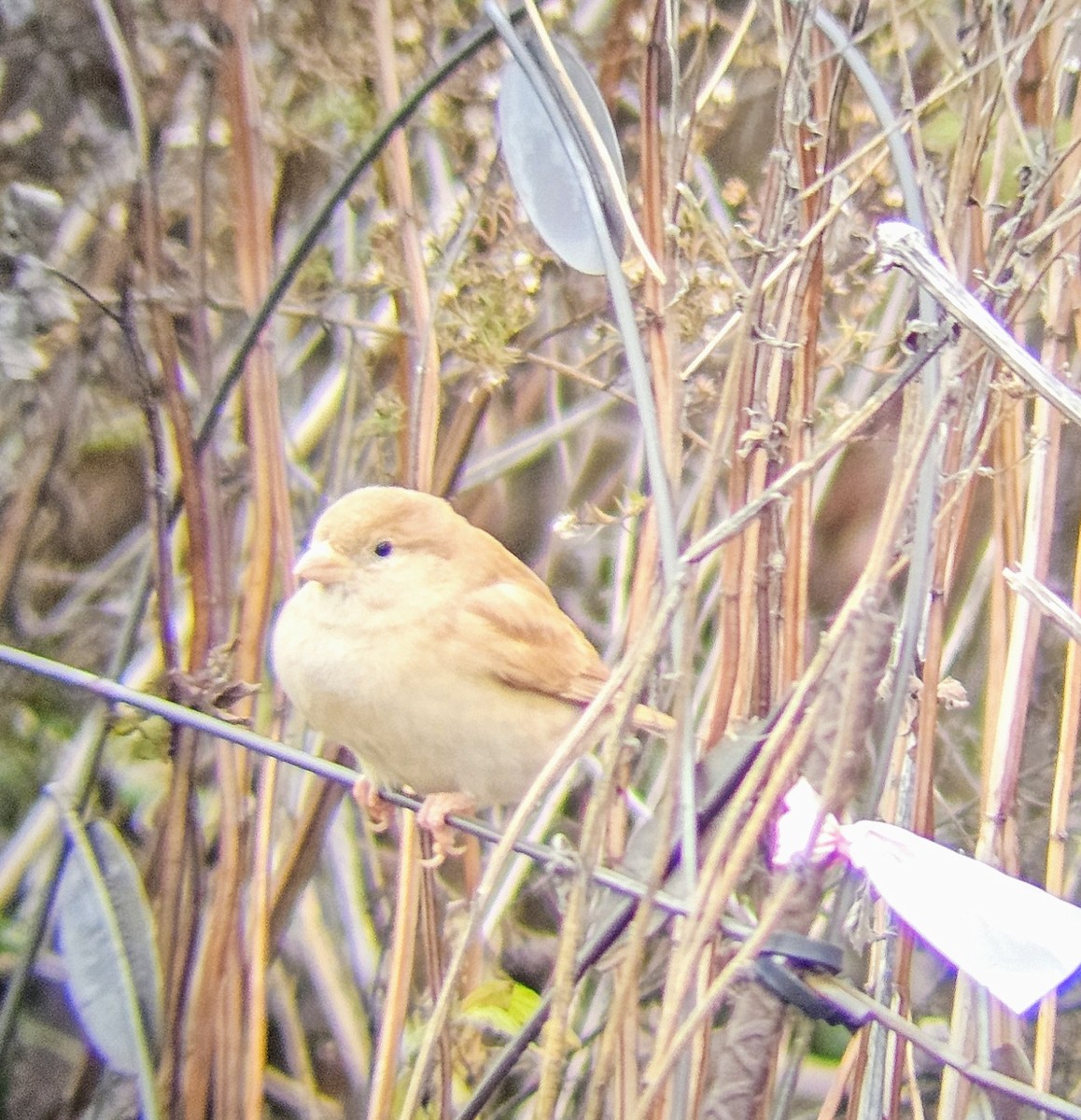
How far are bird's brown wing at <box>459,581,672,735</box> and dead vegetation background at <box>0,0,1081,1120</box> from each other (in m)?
0.08

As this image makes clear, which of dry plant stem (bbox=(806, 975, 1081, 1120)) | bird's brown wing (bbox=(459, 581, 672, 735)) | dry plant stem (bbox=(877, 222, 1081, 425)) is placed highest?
dry plant stem (bbox=(877, 222, 1081, 425))

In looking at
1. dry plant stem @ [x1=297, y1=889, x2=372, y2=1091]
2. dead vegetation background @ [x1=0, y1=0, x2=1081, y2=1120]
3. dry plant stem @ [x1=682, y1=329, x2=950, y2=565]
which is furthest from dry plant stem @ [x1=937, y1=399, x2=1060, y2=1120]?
dry plant stem @ [x1=297, y1=889, x2=372, y2=1091]

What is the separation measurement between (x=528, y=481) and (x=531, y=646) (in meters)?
0.86

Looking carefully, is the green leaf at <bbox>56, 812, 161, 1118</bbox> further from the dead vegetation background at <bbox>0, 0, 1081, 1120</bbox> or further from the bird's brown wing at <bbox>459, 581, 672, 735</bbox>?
the bird's brown wing at <bbox>459, 581, 672, 735</bbox>

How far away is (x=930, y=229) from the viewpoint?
0.95 metres

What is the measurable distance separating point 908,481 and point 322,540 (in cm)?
77

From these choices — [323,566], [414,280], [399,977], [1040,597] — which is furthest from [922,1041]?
[414,280]

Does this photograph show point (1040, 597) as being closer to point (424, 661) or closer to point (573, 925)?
point (573, 925)

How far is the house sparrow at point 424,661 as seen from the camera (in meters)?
1.21

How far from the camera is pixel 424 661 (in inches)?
49.1

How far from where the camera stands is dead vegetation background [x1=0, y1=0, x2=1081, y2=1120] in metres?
0.79

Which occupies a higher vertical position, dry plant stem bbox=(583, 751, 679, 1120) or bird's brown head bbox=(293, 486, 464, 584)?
bird's brown head bbox=(293, 486, 464, 584)

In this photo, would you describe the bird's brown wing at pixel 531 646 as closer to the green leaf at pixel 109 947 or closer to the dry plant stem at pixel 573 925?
the green leaf at pixel 109 947

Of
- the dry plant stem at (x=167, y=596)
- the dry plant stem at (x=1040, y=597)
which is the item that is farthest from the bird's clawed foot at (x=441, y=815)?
the dry plant stem at (x=1040, y=597)
